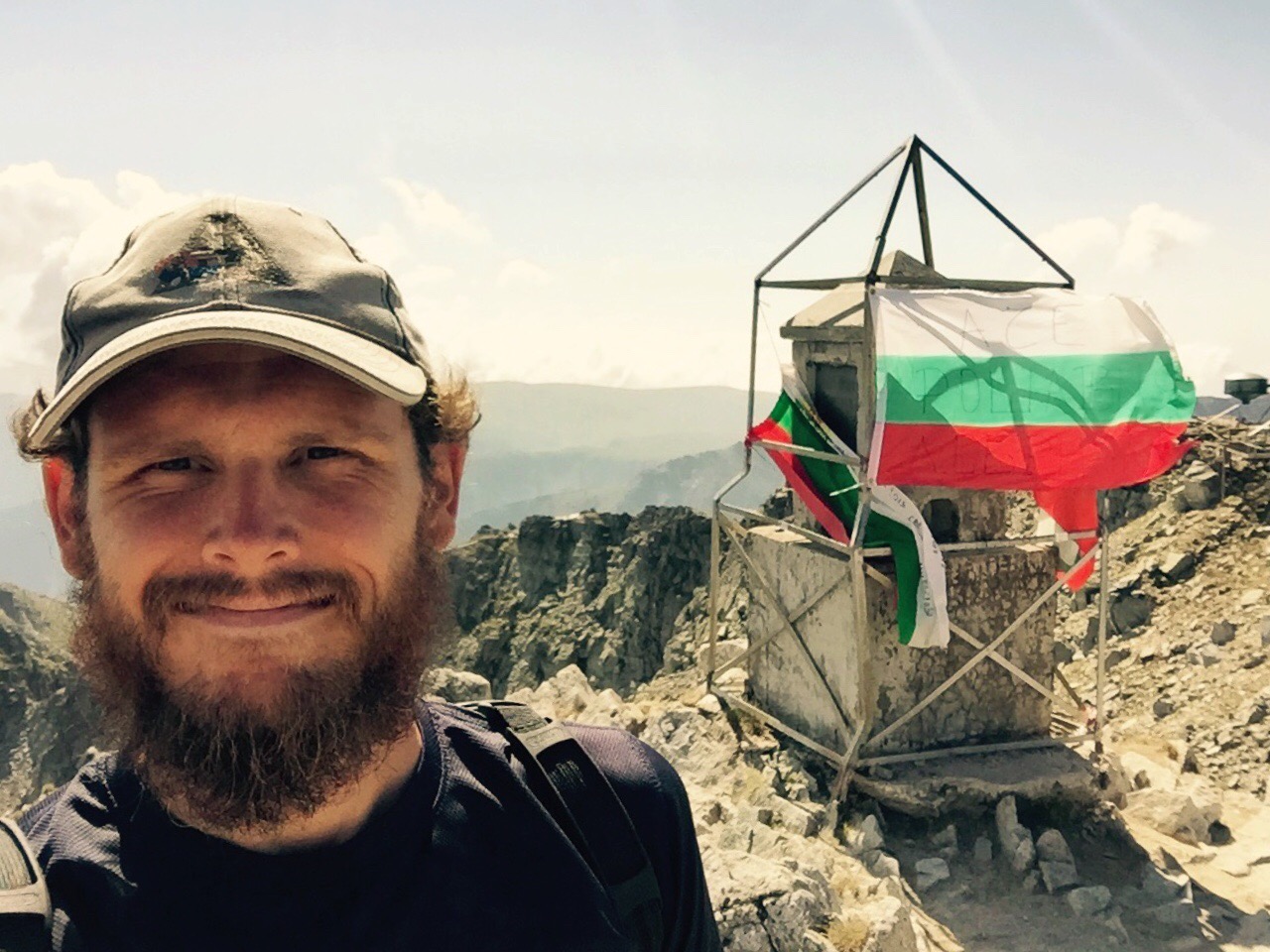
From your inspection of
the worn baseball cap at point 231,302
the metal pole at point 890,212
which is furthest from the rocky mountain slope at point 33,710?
the worn baseball cap at point 231,302

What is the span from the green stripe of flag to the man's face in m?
8.34

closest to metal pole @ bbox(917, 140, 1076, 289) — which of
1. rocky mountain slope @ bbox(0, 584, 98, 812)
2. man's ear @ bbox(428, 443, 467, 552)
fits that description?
man's ear @ bbox(428, 443, 467, 552)

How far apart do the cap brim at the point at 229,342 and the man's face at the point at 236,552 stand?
107 mm

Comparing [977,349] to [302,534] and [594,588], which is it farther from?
[594,588]

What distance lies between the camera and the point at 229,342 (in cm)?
239

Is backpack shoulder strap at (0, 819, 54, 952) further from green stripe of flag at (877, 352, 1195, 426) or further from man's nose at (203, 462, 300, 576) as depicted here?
green stripe of flag at (877, 352, 1195, 426)

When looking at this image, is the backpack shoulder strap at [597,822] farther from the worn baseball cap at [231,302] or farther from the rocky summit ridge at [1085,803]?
the worn baseball cap at [231,302]

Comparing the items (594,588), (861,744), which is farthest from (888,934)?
(594,588)

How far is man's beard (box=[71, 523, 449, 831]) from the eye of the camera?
7.67 feet

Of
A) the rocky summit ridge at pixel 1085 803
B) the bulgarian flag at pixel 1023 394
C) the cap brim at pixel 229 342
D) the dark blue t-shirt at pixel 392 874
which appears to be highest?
the bulgarian flag at pixel 1023 394

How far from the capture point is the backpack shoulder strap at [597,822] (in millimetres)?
2602

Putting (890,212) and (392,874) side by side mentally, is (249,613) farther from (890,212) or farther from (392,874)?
(890,212)

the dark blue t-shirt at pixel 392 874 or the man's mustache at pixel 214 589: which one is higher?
A: the man's mustache at pixel 214 589

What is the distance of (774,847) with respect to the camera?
28.1 ft
